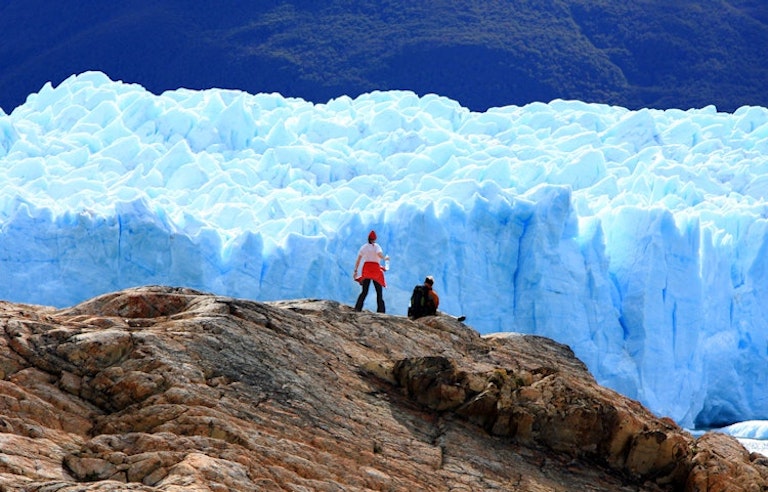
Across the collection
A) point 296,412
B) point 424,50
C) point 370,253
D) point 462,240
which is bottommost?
point 296,412

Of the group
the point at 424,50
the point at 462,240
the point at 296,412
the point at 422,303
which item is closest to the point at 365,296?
the point at 422,303

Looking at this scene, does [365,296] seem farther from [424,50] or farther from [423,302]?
[424,50]

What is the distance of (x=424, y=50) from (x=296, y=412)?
36740 mm

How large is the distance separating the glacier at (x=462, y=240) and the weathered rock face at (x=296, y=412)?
856 centimetres

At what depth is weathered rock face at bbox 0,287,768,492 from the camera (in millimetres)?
4219

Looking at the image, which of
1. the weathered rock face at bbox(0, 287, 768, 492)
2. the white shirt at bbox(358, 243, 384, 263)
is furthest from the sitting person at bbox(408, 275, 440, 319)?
the weathered rock face at bbox(0, 287, 768, 492)

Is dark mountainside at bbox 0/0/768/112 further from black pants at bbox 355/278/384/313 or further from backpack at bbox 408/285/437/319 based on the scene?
backpack at bbox 408/285/437/319

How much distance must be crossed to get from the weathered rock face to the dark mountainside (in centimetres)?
3352

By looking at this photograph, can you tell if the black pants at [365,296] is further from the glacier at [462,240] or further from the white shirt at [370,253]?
the glacier at [462,240]

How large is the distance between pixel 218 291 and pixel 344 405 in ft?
32.7

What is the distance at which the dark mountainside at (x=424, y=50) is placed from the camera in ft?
130

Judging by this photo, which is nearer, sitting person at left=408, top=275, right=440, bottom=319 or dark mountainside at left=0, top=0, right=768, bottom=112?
sitting person at left=408, top=275, right=440, bottom=319

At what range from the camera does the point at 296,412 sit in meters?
4.94

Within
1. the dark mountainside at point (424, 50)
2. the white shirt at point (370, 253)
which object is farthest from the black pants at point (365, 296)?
the dark mountainside at point (424, 50)
